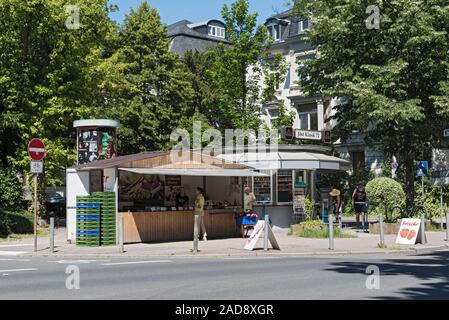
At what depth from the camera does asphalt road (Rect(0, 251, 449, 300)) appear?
1087 centimetres

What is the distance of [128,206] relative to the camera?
2359 cm

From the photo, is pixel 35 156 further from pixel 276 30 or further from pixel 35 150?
pixel 276 30

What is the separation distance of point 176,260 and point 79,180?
7.03 metres

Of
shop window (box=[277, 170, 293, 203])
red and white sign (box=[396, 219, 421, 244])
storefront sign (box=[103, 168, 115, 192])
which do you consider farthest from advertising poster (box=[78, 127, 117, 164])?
red and white sign (box=[396, 219, 421, 244])

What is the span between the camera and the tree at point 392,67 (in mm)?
27609

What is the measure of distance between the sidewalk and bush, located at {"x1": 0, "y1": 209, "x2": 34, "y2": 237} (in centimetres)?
248

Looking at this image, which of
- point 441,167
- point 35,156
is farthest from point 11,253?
point 441,167

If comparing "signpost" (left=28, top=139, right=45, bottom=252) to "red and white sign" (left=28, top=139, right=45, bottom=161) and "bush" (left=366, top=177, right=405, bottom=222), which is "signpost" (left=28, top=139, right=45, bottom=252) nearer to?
"red and white sign" (left=28, top=139, right=45, bottom=161)

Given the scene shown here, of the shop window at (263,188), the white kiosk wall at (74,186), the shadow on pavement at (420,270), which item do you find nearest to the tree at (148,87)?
the shop window at (263,188)

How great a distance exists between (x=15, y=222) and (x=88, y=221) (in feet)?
27.2

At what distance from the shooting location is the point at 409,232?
2181cm

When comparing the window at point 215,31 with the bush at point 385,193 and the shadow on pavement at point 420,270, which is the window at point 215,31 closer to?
the bush at point 385,193

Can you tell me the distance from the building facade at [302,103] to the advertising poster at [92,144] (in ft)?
81.9
